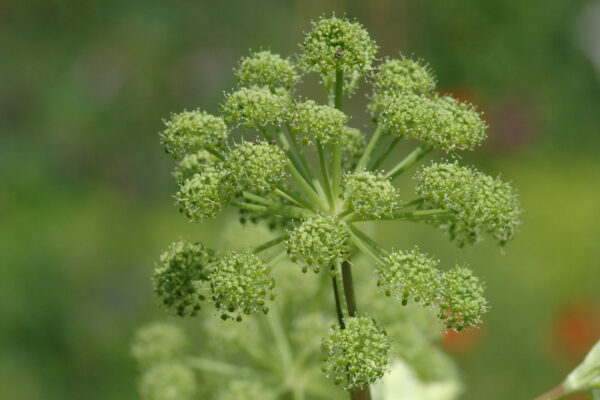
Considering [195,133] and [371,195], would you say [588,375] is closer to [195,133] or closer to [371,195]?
[371,195]

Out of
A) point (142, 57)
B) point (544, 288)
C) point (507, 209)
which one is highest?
point (142, 57)

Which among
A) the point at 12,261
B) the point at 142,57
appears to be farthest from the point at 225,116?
the point at 142,57

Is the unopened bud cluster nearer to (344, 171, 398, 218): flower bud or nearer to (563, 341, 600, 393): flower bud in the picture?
(344, 171, 398, 218): flower bud

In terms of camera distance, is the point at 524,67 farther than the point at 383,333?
Yes

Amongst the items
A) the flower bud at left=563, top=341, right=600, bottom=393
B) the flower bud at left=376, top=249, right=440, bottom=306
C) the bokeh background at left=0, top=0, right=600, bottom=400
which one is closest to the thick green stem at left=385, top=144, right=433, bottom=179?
the flower bud at left=376, top=249, right=440, bottom=306

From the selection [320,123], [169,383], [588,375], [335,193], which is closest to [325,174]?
[335,193]

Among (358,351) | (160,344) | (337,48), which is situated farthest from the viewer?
(160,344)

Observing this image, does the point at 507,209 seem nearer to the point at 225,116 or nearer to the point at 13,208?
the point at 225,116

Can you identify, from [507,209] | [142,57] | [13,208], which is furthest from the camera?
[142,57]
